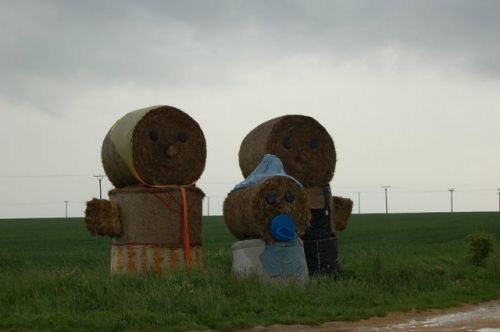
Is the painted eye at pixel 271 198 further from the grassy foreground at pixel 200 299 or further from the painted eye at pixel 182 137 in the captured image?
the painted eye at pixel 182 137

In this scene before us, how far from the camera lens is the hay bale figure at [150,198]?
13.9 m

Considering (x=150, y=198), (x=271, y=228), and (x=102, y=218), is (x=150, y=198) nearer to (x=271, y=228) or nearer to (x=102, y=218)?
(x=102, y=218)

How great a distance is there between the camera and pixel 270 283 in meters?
12.7

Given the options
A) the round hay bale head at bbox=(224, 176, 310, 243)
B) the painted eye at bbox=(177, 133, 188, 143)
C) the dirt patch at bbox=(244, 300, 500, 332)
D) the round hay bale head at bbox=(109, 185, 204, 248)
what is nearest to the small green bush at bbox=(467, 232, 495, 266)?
the round hay bale head at bbox=(224, 176, 310, 243)

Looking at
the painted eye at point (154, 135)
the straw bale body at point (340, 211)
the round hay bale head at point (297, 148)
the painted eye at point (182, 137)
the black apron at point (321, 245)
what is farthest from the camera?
the straw bale body at point (340, 211)

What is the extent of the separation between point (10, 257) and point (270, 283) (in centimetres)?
1374

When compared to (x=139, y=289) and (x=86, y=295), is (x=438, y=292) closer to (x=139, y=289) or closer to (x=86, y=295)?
(x=139, y=289)

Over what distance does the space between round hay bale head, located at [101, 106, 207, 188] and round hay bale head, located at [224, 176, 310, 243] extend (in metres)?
1.40

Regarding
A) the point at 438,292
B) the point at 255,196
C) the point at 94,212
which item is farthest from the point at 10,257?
the point at 438,292

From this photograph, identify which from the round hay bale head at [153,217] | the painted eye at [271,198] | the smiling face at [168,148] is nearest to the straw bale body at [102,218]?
the round hay bale head at [153,217]

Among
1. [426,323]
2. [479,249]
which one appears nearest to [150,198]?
[426,323]

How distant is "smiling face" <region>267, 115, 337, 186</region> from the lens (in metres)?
15.3

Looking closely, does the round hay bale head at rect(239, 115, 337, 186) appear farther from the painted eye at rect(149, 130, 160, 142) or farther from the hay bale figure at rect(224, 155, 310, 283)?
the painted eye at rect(149, 130, 160, 142)

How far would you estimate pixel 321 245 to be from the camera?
1508 centimetres
